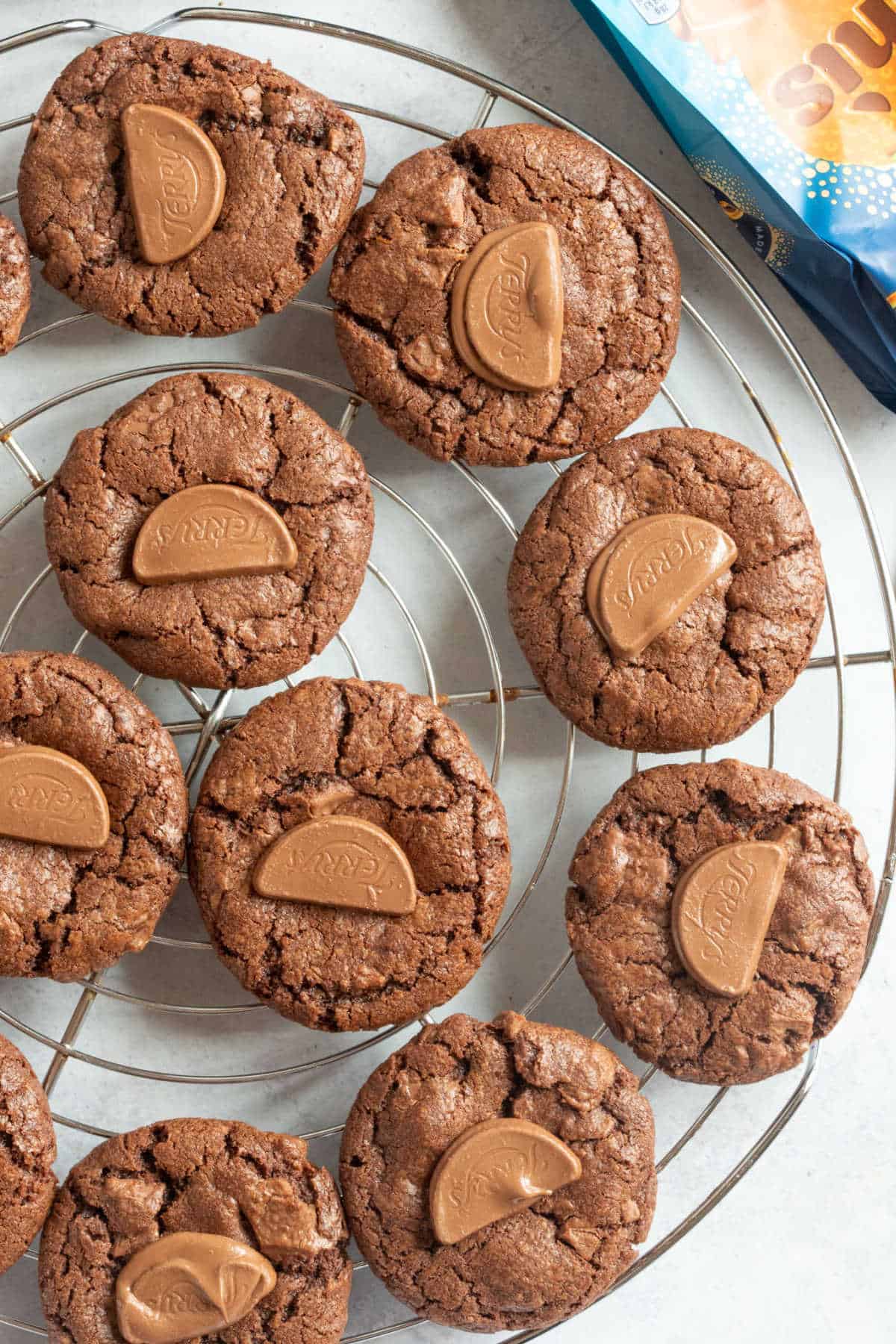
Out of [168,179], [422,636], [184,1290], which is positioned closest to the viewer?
[184,1290]

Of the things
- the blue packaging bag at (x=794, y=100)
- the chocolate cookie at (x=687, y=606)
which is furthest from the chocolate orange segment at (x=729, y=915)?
the blue packaging bag at (x=794, y=100)

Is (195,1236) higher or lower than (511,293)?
lower

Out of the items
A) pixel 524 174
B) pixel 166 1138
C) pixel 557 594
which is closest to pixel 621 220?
pixel 524 174

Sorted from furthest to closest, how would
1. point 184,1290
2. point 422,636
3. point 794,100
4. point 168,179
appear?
point 422,636
point 794,100
point 168,179
point 184,1290

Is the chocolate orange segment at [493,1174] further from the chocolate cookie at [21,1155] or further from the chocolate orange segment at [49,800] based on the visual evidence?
the chocolate orange segment at [49,800]

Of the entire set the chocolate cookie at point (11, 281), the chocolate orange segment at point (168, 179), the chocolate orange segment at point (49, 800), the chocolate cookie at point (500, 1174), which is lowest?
the chocolate cookie at point (500, 1174)

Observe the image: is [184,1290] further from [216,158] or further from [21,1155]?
[216,158]

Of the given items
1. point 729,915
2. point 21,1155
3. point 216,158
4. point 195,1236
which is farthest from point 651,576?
point 21,1155
